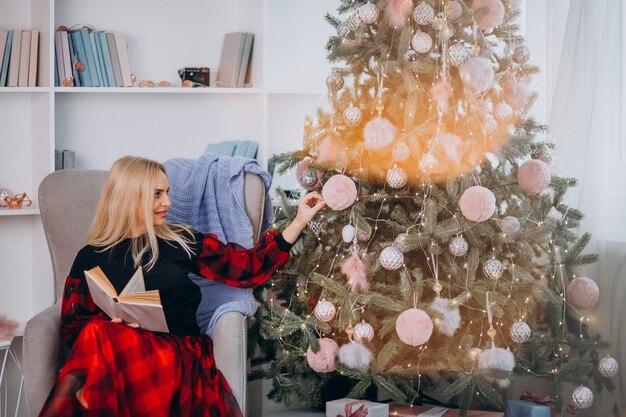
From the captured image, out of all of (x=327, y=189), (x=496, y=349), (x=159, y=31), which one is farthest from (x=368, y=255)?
(x=159, y=31)

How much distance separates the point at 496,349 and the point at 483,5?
94 centimetres

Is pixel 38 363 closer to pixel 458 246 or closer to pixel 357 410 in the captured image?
pixel 357 410

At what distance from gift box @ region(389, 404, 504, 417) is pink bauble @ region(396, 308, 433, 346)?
0.41 m

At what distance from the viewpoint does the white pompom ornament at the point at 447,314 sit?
2.43 m

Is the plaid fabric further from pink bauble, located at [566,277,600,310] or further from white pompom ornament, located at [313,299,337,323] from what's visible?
pink bauble, located at [566,277,600,310]

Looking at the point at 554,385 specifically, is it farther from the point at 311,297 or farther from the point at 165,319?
the point at 165,319

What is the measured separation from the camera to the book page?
230 centimetres

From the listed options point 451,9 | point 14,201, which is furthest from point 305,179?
point 14,201

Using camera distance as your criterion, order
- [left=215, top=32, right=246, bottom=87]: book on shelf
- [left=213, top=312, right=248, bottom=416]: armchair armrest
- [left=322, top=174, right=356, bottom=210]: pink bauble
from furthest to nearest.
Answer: [left=215, top=32, right=246, bottom=87]: book on shelf
[left=322, top=174, right=356, bottom=210]: pink bauble
[left=213, top=312, right=248, bottom=416]: armchair armrest

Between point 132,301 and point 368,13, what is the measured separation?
101 centimetres

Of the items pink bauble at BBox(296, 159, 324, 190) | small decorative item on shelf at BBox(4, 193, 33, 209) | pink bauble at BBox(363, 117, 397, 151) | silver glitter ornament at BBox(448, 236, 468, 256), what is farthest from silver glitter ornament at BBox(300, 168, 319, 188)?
small decorative item on shelf at BBox(4, 193, 33, 209)

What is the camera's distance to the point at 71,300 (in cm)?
240

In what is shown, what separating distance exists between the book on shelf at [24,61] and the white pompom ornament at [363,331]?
65.2 inches

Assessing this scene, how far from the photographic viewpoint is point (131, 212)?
2395mm
